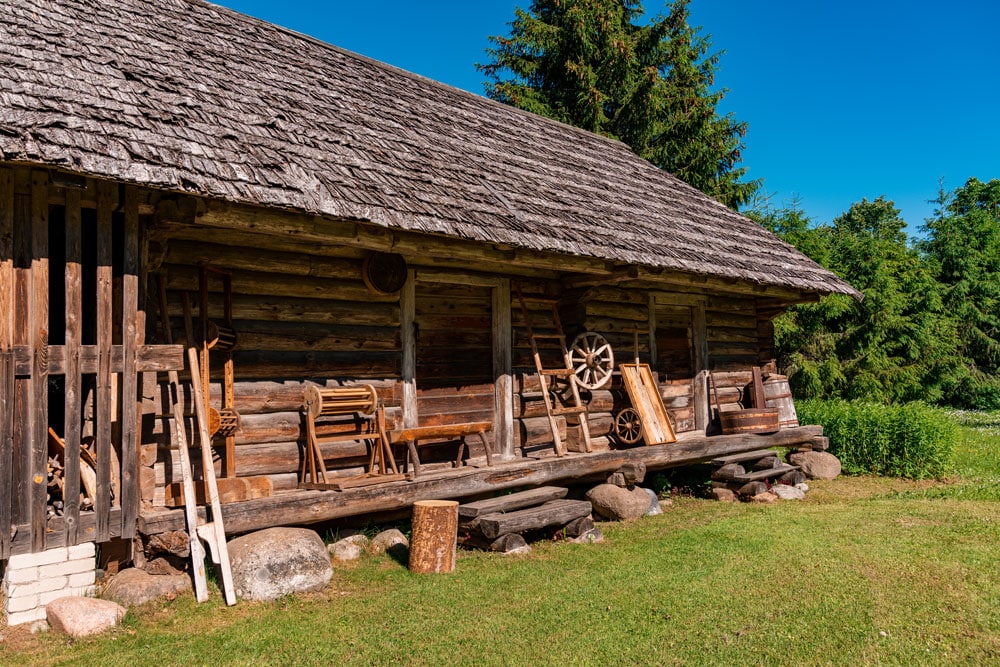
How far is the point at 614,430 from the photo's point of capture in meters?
8.98

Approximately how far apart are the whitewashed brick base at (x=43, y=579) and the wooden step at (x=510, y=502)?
2741 mm

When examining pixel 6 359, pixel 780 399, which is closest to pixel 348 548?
pixel 6 359

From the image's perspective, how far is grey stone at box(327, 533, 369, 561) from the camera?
5754 mm

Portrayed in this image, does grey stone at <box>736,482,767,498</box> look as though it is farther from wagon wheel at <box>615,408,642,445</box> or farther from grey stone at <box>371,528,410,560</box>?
grey stone at <box>371,528,410,560</box>

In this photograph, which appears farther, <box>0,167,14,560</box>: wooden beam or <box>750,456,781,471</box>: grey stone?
<box>750,456,781,471</box>: grey stone

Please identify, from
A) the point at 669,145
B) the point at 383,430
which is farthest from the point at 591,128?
the point at 383,430

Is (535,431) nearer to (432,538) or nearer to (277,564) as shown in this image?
(432,538)

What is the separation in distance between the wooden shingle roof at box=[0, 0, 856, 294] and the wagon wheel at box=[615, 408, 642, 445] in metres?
1.93

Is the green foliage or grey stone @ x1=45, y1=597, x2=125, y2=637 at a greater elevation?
the green foliage

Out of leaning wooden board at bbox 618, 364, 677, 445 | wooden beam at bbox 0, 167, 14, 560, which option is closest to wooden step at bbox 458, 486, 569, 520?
leaning wooden board at bbox 618, 364, 677, 445

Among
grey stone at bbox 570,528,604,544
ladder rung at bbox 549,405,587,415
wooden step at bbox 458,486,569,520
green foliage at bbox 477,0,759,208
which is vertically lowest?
grey stone at bbox 570,528,604,544

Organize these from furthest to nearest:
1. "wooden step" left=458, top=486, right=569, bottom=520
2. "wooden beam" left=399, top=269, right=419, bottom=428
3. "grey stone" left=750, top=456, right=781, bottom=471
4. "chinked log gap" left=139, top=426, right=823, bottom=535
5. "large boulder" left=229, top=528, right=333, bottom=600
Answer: "grey stone" left=750, top=456, right=781, bottom=471
"wooden beam" left=399, top=269, right=419, bottom=428
"wooden step" left=458, top=486, right=569, bottom=520
"chinked log gap" left=139, top=426, right=823, bottom=535
"large boulder" left=229, top=528, right=333, bottom=600

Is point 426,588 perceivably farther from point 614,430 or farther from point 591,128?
point 591,128

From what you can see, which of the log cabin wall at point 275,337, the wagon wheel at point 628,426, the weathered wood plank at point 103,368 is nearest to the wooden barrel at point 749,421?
the wagon wheel at point 628,426
